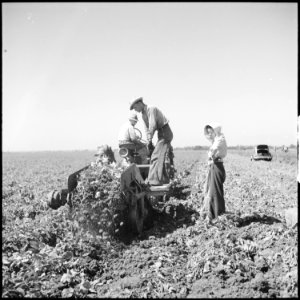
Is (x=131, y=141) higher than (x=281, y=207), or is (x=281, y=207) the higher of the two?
(x=131, y=141)

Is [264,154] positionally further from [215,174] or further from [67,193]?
[67,193]

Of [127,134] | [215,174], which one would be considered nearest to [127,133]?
[127,134]

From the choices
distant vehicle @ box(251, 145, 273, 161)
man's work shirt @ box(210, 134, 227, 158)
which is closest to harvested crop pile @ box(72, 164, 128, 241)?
man's work shirt @ box(210, 134, 227, 158)

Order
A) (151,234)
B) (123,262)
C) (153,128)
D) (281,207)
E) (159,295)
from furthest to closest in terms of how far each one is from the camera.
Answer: (281,207) → (153,128) → (151,234) → (123,262) → (159,295)

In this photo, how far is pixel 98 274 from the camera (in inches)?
170

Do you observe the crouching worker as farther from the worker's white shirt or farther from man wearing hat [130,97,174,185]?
the worker's white shirt

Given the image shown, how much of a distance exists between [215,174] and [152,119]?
1760 millimetres

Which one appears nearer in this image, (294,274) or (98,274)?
(294,274)

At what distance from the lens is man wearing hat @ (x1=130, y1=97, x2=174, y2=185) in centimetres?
690

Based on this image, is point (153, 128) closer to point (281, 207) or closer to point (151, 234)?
point (151, 234)

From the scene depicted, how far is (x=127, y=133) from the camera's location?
7.48 meters

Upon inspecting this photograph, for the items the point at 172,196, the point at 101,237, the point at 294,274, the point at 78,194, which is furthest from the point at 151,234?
the point at 172,196

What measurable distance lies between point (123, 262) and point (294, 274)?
7.29ft

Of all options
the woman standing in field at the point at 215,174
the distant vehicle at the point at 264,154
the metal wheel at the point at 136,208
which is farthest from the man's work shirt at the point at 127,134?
the distant vehicle at the point at 264,154
